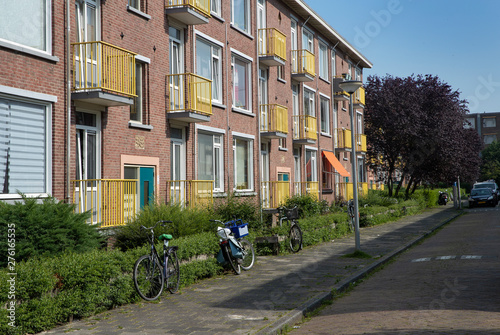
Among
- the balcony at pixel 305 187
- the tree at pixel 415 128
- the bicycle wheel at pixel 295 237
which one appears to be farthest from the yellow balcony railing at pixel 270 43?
the tree at pixel 415 128

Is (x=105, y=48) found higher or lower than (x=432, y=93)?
lower

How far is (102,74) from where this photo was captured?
1191 centimetres

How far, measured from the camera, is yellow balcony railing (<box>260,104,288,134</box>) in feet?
70.9

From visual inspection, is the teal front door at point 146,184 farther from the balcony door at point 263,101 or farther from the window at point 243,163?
the balcony door at point 263,101

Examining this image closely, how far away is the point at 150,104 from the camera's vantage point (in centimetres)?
1438

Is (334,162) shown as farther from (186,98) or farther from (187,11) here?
(187,11)

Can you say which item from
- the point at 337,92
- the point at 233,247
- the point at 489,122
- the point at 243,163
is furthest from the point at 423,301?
the point at 489,122

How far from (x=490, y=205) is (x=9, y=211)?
141 feet

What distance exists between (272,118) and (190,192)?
739cm

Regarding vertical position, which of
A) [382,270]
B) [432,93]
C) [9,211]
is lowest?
[382,270]

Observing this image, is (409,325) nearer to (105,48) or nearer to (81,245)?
(81,245)

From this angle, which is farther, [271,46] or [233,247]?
[271,46]

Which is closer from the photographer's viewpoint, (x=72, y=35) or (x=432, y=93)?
(x=72, y=35)

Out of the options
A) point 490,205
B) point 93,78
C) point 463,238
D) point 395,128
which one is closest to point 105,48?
point 93,78
